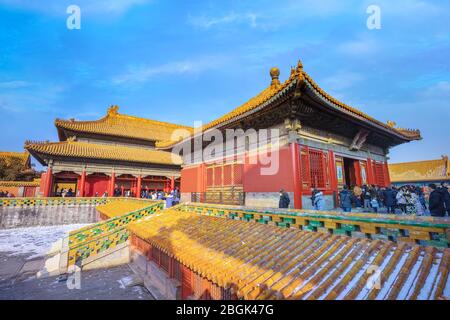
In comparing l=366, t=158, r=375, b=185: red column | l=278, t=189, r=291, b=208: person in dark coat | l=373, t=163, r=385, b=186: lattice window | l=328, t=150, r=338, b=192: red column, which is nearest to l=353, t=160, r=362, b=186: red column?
l=366, t=158, r=375, b=185: red column

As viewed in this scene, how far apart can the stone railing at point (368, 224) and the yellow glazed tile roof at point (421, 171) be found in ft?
117

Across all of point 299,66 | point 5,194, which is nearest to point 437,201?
point 299,66

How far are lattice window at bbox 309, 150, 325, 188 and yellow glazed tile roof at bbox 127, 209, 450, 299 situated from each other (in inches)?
184

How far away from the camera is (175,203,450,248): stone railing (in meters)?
2.48

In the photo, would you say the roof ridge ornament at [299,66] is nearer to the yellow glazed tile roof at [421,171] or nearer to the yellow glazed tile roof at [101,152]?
the yellow glazed tile roof at [101,152]

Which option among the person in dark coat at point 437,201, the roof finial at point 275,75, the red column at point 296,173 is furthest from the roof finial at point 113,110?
the person in dark coat at point 437,201

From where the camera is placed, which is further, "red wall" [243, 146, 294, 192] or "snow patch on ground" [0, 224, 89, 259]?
"snow patch on ground" [0, 224, 89, 259]

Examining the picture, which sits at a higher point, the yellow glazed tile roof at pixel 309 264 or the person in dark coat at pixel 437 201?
the person in dark coat at pixel 437 201

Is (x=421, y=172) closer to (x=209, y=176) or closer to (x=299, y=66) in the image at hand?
(x=209, y=176)

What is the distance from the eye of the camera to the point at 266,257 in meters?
2.97

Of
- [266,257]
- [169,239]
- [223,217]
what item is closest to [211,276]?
[266,257]

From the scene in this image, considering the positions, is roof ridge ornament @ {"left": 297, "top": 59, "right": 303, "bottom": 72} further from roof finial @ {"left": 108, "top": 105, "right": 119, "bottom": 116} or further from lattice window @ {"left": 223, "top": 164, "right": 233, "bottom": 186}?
roof finial @ {"left": 108, "top": 105, "right": 119, "bottom": 116}

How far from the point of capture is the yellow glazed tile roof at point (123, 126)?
2097 cm
